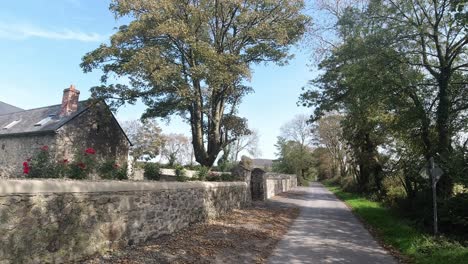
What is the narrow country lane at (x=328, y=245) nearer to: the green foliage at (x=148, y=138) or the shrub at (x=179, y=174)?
the shrub at (x=179, y=174)

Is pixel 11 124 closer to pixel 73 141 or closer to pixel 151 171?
pixel 73 141

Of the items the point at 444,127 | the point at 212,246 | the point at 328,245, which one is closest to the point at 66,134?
the point at 212,246

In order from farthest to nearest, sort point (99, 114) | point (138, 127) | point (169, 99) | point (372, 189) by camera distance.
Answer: point (138, 127) → point (372, 189) → point (99, 114) → point (169, 99)

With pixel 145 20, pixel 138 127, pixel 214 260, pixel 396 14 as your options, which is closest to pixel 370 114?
pixel 396 14

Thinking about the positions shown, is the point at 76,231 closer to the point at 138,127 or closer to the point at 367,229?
the point at 367,229

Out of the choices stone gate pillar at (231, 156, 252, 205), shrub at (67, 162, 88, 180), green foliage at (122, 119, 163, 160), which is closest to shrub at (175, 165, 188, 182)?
shrub at (67, 162, 88, 180)

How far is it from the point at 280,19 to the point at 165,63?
796 cm

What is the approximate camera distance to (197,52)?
17.2 m

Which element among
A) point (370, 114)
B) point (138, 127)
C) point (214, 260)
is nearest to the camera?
point (214, 260)

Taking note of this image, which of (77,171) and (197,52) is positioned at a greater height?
(197,52)

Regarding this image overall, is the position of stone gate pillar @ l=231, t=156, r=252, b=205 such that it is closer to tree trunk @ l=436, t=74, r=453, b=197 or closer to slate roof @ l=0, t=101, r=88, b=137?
tree trunk @ l=436, t=74, r=453, b=197

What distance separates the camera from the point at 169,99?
21.8m

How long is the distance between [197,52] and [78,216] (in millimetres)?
11832

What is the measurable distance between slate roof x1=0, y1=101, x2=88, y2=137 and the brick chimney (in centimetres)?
41
